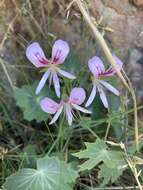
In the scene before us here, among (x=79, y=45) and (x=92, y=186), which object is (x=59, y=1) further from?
(x=92, y=186)

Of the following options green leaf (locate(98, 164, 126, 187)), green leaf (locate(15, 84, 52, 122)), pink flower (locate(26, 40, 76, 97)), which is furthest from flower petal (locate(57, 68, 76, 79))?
green leaf (locate(98, 164, 126, 187))

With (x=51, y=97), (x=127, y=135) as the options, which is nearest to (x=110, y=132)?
(x=127, y=135)

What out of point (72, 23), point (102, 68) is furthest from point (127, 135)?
point (72, 23)

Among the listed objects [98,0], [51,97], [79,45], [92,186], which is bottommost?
[92,186]

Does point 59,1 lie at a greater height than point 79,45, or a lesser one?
greater

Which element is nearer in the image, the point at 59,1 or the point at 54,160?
the point at 54,160

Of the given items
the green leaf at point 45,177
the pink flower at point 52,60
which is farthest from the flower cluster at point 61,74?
the green leaf at point 45,177

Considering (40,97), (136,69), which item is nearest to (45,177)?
(40,97)

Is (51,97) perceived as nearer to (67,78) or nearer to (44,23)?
(67,78)
